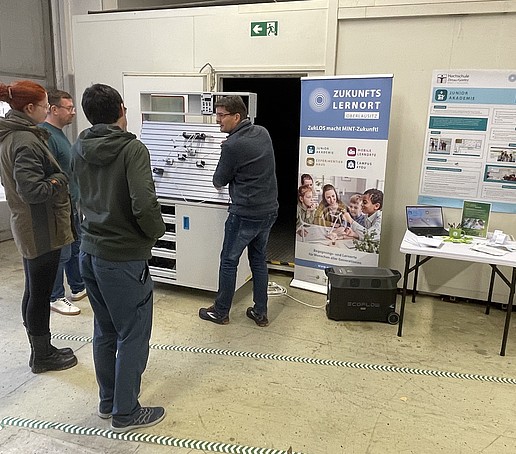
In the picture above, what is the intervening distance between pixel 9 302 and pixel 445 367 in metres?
3.62

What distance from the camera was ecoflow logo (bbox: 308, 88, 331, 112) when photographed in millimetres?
3939

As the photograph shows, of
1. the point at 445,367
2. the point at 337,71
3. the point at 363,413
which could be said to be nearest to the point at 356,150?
the point at 337,71

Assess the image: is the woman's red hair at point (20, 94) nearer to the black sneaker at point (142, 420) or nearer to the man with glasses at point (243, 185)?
the man with glasses at point (243, 185)

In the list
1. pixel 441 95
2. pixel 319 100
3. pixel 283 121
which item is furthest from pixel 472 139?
pixel 283 121

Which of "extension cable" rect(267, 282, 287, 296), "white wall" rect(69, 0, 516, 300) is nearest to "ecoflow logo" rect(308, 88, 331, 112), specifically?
"white wall" rect(69, 0, 516, 300)

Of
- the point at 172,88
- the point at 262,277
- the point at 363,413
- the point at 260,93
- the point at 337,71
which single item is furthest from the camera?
the point at 260,93

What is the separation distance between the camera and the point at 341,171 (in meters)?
3.99

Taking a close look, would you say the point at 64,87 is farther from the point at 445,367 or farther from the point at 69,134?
A: the point at 445,367

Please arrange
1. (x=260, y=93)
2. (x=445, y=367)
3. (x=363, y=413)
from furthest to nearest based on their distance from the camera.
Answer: (x=260, y=93)
(x=445, y=367)
(x=363, y=413)

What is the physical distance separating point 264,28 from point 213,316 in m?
2.82

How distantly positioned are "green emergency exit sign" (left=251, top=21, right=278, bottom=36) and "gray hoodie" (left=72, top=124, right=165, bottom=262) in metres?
2.80

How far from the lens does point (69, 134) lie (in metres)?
6.12

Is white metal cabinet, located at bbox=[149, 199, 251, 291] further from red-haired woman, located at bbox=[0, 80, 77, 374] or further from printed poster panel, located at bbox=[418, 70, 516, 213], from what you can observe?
printed poster panel, located at bbox=[418, 70, 516, 213]

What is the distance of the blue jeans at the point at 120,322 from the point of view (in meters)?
2.05
